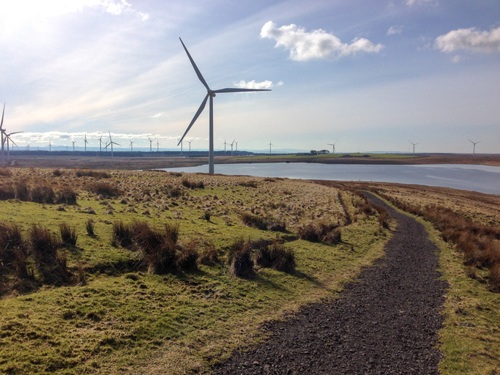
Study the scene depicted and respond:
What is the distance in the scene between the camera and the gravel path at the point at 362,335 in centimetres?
654

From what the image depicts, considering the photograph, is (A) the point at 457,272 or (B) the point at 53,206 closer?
(A) the point at 457,272

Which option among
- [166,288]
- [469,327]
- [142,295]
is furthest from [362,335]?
[142,295]

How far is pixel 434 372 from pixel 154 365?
18.7 ft

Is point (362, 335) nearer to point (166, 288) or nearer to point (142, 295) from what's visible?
point (166, 288)

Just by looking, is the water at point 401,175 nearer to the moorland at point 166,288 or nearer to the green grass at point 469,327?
the green grass at point 469,327

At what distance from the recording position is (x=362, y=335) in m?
7.91

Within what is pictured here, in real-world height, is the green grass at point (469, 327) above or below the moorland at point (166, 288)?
below

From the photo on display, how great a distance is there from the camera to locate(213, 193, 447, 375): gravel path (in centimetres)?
654

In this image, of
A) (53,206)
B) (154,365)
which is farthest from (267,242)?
(53,206)

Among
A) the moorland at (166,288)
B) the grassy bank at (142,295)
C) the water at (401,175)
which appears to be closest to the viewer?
the grassy bank at (142,295)

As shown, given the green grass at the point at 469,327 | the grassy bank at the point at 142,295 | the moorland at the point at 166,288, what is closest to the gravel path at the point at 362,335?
the green grass at the point at 469,327

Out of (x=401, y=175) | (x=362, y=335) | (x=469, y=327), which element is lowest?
(x=469, y=327)

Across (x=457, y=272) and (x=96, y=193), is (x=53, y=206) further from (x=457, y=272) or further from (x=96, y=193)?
(x=457, y=272)

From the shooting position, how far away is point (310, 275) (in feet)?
40.0
